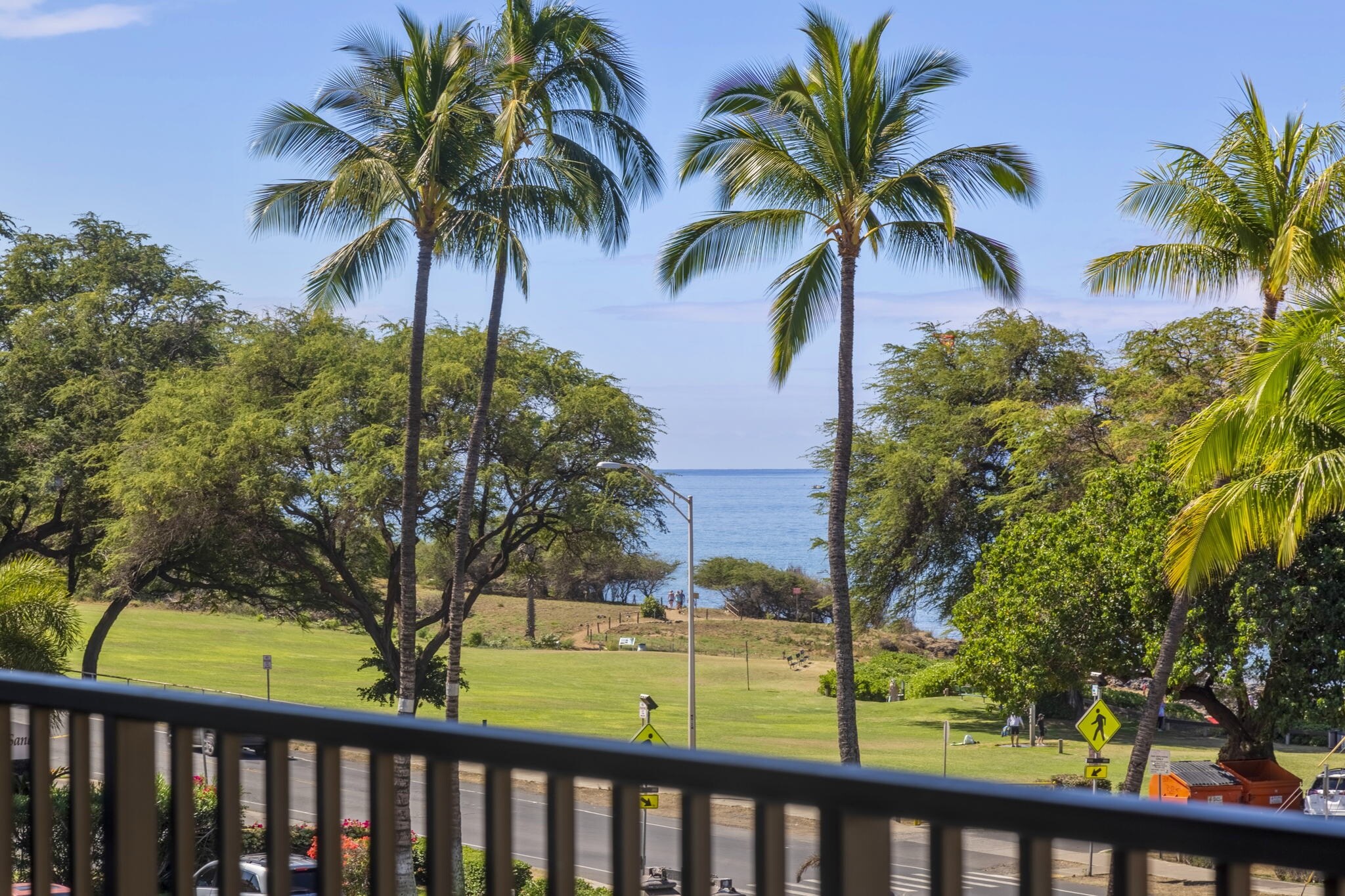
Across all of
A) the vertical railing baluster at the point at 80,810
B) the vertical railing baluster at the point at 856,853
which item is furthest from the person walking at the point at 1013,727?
the vertical railing baluster at the point at 856,853

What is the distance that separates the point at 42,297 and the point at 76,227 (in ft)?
9.25

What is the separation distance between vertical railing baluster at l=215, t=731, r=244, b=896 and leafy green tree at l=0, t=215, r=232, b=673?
3693 centimetres

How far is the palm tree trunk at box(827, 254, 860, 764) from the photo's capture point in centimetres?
2217

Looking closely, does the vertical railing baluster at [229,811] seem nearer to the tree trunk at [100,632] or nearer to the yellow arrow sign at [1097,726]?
the yellow arrow sign at [1097,726]

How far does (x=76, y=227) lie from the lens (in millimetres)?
44781

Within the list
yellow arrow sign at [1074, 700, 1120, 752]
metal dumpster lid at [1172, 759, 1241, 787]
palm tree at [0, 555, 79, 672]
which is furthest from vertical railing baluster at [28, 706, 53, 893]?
metal dumpster lid at [1172, 759, 1241, 787]

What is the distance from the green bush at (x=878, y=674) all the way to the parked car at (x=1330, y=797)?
2874cm

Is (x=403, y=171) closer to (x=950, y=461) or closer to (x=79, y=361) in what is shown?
(x=79, y=361)

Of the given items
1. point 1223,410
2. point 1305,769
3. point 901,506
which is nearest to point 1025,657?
point 1305,769

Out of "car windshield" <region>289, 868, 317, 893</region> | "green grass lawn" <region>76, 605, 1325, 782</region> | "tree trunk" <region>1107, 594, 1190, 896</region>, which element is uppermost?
"car windshield" <region>289, 868, 317, 893</region>

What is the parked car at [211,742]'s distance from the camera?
96.0 inches

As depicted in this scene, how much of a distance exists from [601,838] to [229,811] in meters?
0.78

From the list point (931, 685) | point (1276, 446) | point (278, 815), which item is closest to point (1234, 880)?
point (278, 815)

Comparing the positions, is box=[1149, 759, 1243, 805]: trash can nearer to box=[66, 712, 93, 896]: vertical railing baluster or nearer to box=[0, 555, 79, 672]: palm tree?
box=[0, 555, 79, 672]: palm tree
